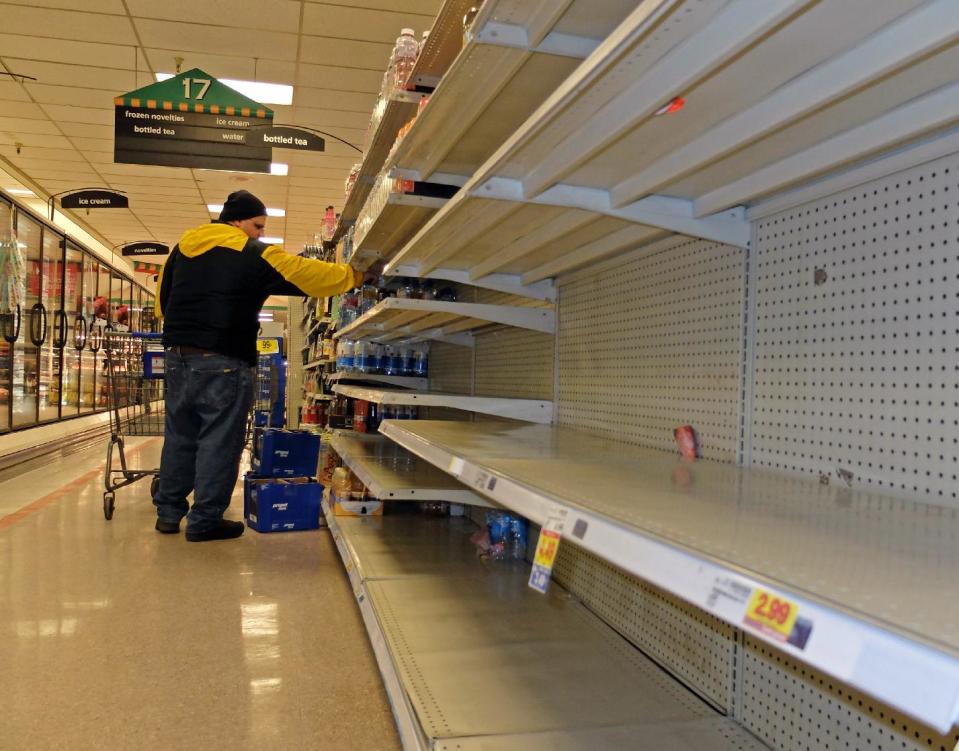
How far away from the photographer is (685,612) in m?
1.86

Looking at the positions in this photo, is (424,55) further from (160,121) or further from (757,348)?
(160,121)

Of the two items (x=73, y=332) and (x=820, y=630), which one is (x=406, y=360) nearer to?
(x=820, y=630)

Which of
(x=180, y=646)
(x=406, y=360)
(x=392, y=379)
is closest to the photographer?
(x=180, y=646)

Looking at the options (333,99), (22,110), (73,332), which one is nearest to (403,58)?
(333,99)

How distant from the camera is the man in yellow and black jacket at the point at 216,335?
4.00 m

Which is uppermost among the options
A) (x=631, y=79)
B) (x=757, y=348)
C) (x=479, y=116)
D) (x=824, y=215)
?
(x=479, y=116)

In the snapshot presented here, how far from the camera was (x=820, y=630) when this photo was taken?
0.63m

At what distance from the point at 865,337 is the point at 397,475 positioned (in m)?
2.15

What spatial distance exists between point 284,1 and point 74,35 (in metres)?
1.88

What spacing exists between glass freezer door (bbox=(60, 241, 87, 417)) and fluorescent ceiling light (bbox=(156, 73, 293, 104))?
15.2ft

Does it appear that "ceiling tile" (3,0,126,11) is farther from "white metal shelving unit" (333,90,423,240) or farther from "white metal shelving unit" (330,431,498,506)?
"white metal shelving unit" (330,431,498,506)

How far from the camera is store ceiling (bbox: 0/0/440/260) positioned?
534cm

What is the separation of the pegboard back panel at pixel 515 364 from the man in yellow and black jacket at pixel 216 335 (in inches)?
32.1

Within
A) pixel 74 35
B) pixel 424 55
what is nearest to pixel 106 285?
pixel 74 35
